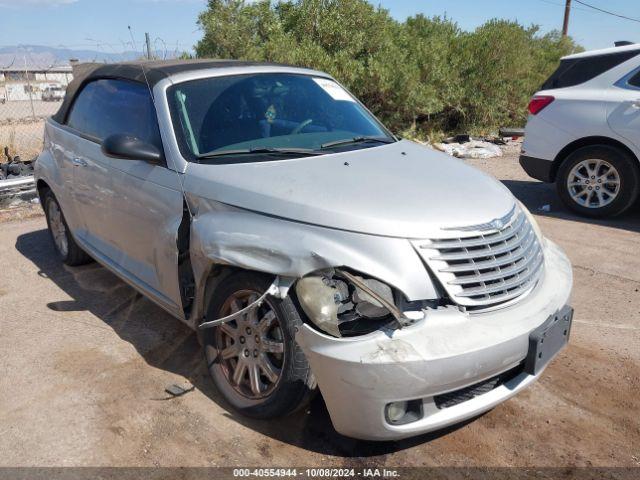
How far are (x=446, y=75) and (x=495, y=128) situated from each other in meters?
2.10

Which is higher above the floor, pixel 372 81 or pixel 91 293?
pixel 372 81

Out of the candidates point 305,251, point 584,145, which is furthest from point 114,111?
point 584,145

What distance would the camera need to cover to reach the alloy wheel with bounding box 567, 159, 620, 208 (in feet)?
21.6

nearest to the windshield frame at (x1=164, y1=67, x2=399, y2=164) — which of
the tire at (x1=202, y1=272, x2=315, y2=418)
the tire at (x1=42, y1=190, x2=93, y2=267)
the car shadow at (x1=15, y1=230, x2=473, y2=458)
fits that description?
the tire at (x1=202, y1=272, x2=315, y2=418)

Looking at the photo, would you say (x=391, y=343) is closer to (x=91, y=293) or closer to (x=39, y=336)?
(x=39, y=336)

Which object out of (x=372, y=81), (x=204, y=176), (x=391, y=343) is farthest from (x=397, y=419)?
(x=372, y=81)

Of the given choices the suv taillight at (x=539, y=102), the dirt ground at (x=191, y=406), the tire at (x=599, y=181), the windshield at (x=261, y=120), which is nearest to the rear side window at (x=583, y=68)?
the suv taillight at (x=539, y=102)

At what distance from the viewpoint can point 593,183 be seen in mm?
6719

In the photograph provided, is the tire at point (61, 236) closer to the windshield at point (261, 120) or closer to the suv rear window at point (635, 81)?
the windshield at point (261, 120)

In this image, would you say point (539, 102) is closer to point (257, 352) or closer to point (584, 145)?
point (584, 145)

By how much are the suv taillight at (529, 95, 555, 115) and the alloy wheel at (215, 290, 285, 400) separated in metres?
5.39

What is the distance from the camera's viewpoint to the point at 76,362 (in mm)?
3734

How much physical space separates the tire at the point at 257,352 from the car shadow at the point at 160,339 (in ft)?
0.51

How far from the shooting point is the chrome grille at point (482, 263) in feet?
8.51
